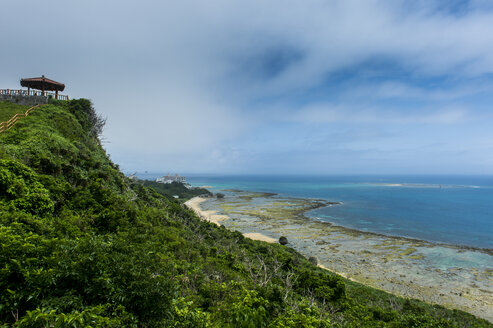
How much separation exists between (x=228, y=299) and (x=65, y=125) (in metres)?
23.0

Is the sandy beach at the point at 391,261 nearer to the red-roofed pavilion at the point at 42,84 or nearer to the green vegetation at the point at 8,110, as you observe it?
the green vegetation at the point at 8,110

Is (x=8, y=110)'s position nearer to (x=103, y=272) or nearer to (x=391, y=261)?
(x=103, y=272)

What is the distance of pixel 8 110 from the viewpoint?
918 inches

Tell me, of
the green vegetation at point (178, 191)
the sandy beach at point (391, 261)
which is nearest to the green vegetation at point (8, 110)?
the sandy beach at point (391, 261)

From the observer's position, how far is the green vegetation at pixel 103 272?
4.71 m

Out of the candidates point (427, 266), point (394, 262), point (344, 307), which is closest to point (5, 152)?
point (344, 307)

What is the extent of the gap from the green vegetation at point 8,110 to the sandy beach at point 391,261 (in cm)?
3707

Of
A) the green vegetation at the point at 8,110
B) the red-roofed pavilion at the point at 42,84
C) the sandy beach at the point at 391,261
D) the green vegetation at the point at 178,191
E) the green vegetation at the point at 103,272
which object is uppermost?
the red-roofed pavilion at the point at 42,84

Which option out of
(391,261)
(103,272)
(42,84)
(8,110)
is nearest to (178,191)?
(42,84)

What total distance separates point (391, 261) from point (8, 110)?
50242mm

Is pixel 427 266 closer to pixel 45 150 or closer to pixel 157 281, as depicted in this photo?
pixel 157 281

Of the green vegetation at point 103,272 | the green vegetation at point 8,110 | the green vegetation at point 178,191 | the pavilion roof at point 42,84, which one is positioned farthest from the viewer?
the green vegetation at point 178,191

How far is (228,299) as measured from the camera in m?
8.91

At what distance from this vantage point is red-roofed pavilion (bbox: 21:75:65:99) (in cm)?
2744
